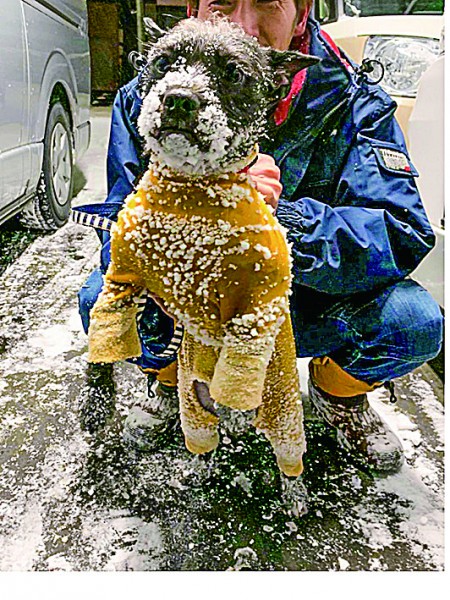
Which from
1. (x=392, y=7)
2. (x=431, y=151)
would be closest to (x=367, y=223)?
(x=431, y=151)

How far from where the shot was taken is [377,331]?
64cm

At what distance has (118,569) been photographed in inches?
22.4

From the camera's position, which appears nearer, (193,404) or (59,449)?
(193,404)

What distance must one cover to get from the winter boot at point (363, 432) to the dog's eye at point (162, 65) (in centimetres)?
47

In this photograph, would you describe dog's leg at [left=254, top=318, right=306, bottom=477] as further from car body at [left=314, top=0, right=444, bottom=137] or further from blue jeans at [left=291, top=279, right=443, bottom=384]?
car body at [left=314, top=0, right=444, bottom=137]

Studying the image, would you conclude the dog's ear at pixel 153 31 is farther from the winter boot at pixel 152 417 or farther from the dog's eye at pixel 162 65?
the winter boot at pixel 152 417

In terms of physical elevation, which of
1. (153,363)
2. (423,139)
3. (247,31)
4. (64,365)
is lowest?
(64,365)

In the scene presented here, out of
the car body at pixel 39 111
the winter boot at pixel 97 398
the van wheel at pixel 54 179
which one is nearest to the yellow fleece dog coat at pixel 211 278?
the winter boot at pixel 97 398

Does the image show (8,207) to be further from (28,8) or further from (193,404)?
(193,404)

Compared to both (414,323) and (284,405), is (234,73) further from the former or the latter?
(414,323)

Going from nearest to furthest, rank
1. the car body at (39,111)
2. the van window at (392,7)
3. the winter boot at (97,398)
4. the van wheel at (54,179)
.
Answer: the van window at (392,7)
the winter boot at (97,398)
the car body at (39,111)
the van wheel at (54,179)

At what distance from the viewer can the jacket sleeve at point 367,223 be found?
0.51m

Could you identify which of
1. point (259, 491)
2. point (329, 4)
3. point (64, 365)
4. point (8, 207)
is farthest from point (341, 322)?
point (8, 207)
